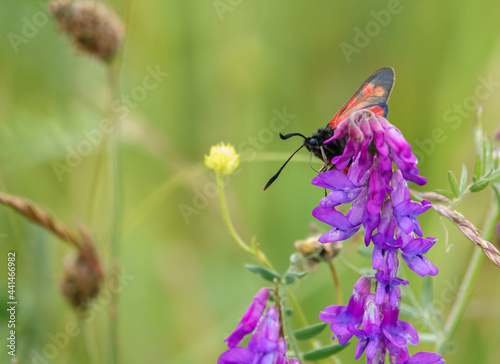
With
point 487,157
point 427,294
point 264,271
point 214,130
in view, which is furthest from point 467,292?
point 214,130

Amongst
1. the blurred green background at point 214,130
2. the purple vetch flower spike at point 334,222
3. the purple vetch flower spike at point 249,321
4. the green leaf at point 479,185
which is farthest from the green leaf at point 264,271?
the blurred green background at point 214,130

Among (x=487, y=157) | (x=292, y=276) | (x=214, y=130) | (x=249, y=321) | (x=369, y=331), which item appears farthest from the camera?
(x=214, y=130)

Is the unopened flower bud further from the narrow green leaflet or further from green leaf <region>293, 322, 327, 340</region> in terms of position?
the narrow green leaflet

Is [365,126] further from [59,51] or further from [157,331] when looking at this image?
[59,51]

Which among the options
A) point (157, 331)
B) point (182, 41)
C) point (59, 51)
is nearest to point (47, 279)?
point (157, 331)

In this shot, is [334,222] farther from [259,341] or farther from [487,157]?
[487,157]

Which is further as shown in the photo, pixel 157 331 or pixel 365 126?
pixel 157 331
